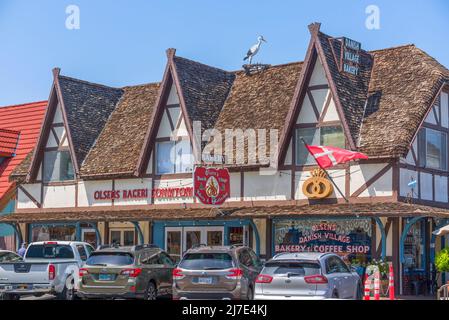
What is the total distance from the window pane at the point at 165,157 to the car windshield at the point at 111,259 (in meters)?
10.8

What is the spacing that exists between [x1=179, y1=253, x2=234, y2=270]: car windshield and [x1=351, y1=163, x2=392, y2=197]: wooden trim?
26.6ft

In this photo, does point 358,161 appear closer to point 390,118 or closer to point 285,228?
point 390,118

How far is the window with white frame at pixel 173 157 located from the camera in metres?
34.4

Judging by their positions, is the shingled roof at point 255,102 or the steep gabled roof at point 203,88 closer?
the shingled roof at point 255,102

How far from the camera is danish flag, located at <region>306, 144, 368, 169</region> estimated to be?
94.4 ft

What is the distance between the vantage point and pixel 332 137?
101 ft

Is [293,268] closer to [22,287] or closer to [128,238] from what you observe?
[22,287]

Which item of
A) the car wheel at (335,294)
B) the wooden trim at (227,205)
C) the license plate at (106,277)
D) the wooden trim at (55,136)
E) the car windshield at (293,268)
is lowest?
the car wheel at (335,294)

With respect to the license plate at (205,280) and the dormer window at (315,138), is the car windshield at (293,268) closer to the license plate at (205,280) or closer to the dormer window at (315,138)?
the license plate at (205,280)

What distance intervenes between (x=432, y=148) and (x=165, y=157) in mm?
10437

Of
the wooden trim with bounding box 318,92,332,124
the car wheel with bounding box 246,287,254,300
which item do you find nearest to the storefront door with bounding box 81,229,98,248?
the wooden trim with bounding box 318,92,332,124

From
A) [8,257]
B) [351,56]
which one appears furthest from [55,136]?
[351,56]

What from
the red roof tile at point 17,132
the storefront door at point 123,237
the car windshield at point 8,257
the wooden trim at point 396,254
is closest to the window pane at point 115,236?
the storefront door at point 123,237

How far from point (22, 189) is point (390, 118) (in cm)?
1798
